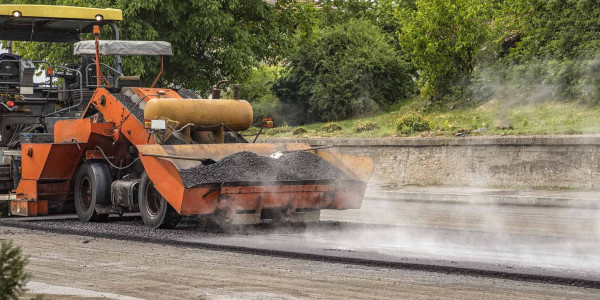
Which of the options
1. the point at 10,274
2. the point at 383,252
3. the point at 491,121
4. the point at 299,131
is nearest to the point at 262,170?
the point at 383,252

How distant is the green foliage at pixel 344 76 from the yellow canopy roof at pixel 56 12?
1331 centimetres

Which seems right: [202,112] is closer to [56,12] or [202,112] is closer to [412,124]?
[56,12]

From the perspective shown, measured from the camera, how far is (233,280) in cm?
808

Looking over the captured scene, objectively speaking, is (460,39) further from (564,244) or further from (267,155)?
(564,244)

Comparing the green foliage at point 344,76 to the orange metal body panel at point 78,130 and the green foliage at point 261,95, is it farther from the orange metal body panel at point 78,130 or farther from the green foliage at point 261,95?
the orange metal body panel at point 78,130

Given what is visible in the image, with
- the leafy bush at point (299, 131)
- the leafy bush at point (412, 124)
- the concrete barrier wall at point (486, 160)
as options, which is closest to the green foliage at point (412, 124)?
the leafy bush at point (412, 124)

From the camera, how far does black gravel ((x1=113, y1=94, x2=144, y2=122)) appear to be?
13.4 m

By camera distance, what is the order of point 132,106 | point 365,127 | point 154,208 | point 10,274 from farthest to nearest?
point 365,127 < point 132,106 < point 154,208 < point 10,274

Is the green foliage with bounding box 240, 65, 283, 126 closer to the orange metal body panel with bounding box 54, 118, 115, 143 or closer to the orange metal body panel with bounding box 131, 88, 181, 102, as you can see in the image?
the orange metal body panel with bounding box 54, 118, 115, 143

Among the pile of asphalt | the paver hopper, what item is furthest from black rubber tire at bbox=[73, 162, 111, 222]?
the pile of asphalt

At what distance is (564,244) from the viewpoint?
1048 cm

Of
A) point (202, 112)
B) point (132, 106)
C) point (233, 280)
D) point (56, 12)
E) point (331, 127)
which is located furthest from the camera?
point (331, 127)

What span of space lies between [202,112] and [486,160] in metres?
9.55

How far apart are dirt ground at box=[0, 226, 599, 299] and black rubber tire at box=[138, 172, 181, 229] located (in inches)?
83.6
